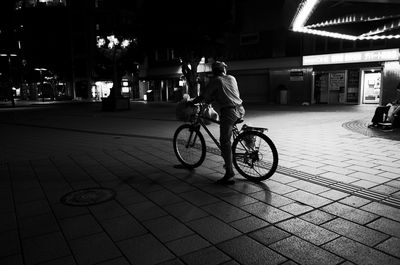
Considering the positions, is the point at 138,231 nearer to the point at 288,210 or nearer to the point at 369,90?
the point at 288,210

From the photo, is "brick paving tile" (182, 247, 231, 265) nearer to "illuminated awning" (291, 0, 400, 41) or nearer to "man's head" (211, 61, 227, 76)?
"man's head" (211, 61, 227, 76)

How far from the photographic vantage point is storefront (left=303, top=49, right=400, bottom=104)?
20844 mm

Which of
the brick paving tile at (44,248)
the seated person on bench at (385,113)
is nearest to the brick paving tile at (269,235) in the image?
the brick paving tile at (44,248)

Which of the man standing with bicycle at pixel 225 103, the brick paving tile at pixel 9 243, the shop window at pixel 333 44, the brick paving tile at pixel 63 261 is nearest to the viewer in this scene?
the brick paving tile at pixel 63 261

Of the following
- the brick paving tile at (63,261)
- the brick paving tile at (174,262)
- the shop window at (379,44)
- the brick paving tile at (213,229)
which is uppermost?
the shop window at (379,44)

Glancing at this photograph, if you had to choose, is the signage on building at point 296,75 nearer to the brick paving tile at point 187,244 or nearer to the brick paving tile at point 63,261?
the brick paving tile at point 187,244

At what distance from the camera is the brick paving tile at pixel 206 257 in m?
2.92

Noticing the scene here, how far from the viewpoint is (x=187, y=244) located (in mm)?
3271

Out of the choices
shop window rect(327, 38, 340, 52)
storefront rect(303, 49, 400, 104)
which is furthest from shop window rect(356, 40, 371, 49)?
shop window rect(327, 38, 340, 52)

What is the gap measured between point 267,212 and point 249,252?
1.04 meters

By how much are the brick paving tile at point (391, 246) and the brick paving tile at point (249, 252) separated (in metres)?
1.03

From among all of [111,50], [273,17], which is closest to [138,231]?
[273,17]

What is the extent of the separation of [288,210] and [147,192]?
214 centimetres

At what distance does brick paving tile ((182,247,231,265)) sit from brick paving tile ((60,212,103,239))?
1237mm
